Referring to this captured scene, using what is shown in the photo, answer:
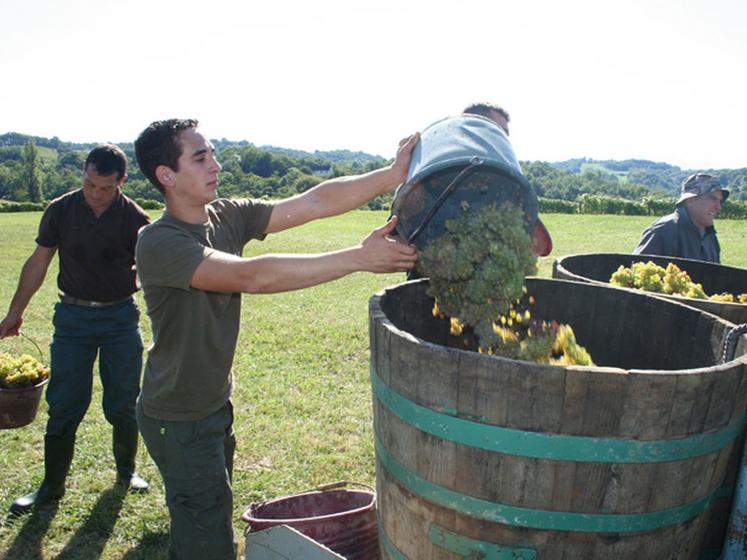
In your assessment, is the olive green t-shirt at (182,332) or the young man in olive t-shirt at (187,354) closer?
the olive green t-shirt at (182,332)

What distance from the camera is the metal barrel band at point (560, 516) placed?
2.23 metres

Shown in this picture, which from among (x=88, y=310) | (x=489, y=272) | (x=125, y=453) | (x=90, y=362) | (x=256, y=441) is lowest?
(x=256, y=441)

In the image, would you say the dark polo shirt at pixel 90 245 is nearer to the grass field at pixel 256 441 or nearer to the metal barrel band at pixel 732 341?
the grass field at pixel 256 441

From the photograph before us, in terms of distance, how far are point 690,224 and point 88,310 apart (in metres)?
5.53

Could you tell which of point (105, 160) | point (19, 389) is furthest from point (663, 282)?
point (19, 389)

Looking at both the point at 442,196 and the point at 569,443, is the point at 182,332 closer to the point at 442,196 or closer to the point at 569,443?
the point at 442,196

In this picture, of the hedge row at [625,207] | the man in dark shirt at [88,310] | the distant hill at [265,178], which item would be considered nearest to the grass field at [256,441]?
the man in dark shirt at [88,310]

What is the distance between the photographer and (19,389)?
15.3ft

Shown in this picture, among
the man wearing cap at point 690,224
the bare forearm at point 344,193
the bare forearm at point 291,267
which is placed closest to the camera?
the bare forearm at point 291,267

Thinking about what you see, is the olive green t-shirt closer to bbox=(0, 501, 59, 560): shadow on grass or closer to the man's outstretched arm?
bbox=(0, 501, 59, 560): shadow on grass

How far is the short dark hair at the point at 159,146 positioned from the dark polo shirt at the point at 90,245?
1682 millimetres

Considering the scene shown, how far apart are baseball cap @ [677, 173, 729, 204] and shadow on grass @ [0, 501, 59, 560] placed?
20.0 feet

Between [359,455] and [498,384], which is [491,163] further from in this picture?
[359,455]

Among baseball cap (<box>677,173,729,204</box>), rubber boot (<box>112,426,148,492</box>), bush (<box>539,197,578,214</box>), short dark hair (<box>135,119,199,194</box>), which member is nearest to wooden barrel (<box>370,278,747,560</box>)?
short dark hair (<box>135,119,199,194</box>)
